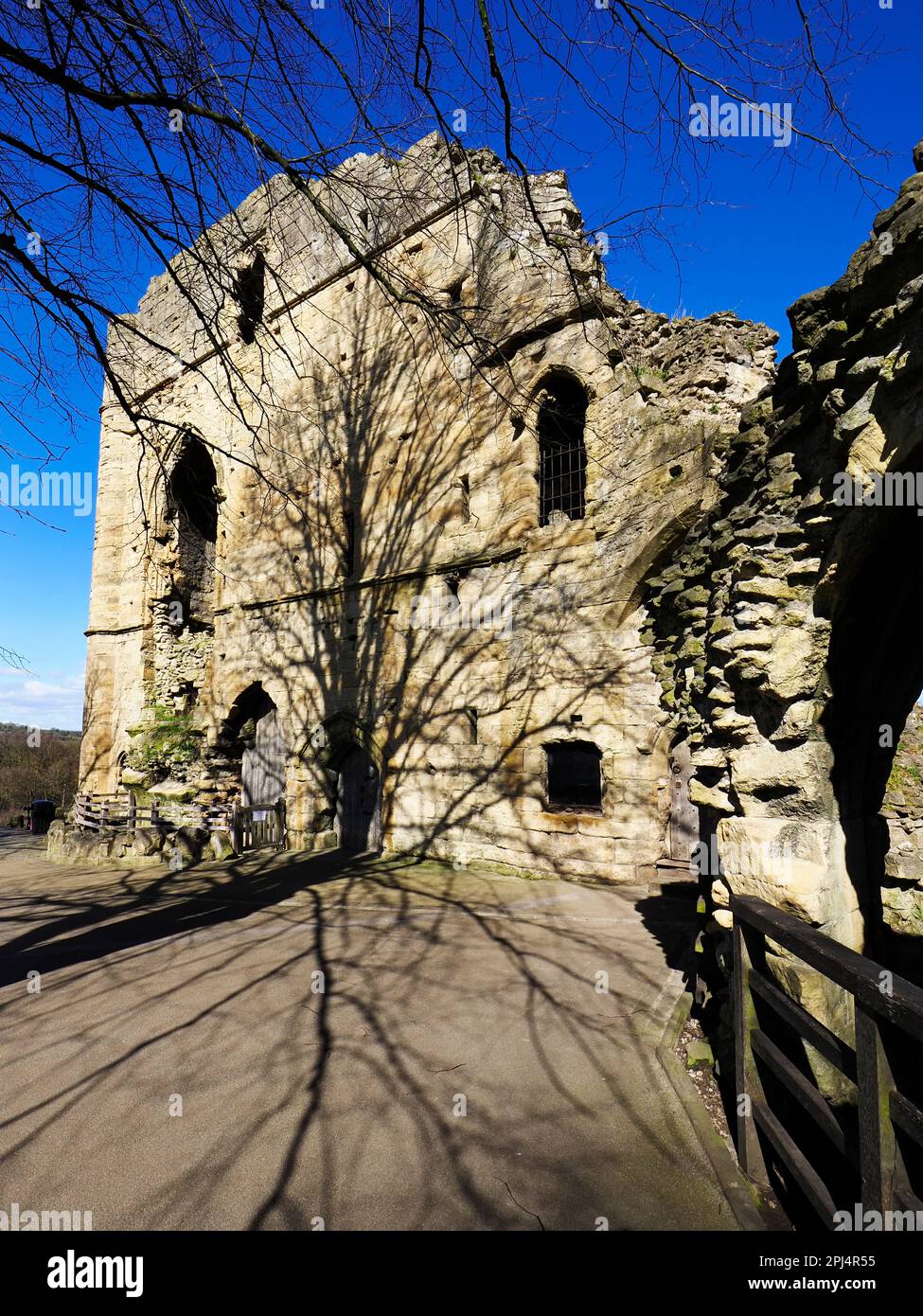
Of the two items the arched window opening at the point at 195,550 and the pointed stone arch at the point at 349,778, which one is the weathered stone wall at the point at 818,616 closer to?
the pointed stone arch at the point at 349,778

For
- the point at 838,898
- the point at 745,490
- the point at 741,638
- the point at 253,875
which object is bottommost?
the point at 253,875

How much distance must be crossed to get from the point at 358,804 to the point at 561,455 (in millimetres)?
7076

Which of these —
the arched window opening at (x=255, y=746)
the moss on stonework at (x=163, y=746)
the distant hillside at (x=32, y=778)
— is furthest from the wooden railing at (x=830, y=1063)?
the distant hillside at (x=32, y=778)

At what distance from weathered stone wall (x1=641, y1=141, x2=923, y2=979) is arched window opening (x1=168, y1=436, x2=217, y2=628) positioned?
561 inches

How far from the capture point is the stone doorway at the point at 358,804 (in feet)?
38.6

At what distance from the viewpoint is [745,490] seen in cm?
416

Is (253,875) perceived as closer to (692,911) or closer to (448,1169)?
(692,911)

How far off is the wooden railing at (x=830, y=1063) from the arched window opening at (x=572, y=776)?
521 cm

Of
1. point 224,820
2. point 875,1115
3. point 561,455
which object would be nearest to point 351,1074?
point 875,1115

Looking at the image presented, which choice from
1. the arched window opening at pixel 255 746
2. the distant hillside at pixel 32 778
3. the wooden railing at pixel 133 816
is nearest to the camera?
the wooden railing at pixel 133 816

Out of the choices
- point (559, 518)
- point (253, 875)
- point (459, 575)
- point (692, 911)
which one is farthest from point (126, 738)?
point (692, 911)

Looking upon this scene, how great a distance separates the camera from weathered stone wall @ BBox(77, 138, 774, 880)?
27.0 feet
